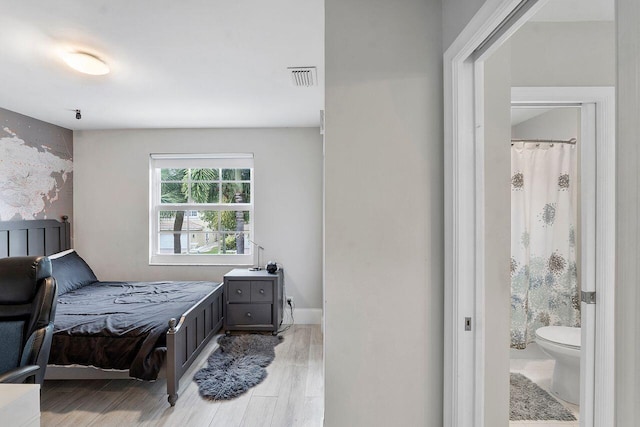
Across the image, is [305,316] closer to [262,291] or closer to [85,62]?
[262,291]

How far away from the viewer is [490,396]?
146cm

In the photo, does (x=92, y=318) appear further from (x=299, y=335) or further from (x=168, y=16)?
(x=168, y=16)

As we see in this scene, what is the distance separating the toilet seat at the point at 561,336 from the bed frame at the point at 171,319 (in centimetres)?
258

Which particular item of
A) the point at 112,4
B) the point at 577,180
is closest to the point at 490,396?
the point at 577,180

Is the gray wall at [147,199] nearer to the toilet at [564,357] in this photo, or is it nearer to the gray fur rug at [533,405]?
the gray fur rug at [533,405]

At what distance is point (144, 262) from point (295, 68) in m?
3.15

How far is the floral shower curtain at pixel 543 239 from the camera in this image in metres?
2.60

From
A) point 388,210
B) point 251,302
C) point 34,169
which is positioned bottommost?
point 251,302

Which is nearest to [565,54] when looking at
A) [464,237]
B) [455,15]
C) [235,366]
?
[455,15]

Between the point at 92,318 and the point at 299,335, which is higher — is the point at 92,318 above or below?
above

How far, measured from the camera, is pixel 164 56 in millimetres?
2141

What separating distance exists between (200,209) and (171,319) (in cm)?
206

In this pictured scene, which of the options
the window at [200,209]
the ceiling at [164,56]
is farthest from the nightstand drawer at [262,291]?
the ceiling at [164,56]
